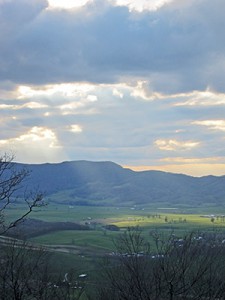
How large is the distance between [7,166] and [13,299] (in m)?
6.67

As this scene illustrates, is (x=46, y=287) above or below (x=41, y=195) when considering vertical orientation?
below

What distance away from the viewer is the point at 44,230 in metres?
179

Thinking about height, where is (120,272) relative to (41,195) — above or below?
below

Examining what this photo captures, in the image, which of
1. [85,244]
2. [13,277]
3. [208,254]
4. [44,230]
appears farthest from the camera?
[44,230]

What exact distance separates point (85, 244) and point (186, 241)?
130m

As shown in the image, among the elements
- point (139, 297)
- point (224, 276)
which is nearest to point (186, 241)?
point (139, 297)

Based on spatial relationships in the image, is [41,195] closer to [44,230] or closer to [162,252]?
[162,252]

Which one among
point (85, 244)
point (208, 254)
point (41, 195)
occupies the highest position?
point (41, 195)

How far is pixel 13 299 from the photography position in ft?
78.9

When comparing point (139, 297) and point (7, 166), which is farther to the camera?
point (139, 297)

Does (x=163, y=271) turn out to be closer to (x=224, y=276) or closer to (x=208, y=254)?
(x=208, y=254)

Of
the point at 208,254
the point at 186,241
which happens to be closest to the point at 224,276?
the point at 208,254

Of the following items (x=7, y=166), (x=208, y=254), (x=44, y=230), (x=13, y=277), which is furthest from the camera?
(x=44, y=230)

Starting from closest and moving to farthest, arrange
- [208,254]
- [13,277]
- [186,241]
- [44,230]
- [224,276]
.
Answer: [13,277], [186,241], [208,254], [224,276], [44,230]
